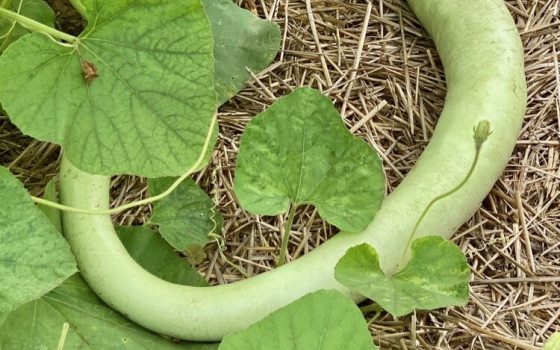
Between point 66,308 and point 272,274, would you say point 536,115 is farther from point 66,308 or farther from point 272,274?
point 66,308

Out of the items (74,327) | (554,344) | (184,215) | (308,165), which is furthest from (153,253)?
(554,344)

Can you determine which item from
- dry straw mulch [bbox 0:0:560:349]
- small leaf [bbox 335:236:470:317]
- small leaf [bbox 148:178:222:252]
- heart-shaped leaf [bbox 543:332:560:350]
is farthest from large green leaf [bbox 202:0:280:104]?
heart-shaped leaf [bbox 543:332:560:350]

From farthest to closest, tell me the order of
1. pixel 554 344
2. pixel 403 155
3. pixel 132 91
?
1. pixel 403 155
2. pixel 132 91
3. pixel 554 344

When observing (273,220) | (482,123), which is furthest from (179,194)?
(482,123)

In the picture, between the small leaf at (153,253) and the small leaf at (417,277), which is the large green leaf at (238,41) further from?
the small leaf at (417,277)

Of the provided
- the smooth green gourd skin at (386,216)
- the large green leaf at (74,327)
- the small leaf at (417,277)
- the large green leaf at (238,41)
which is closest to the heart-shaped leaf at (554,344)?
the small leaf at (417,277)

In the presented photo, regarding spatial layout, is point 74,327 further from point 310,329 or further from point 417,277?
point 417,277
